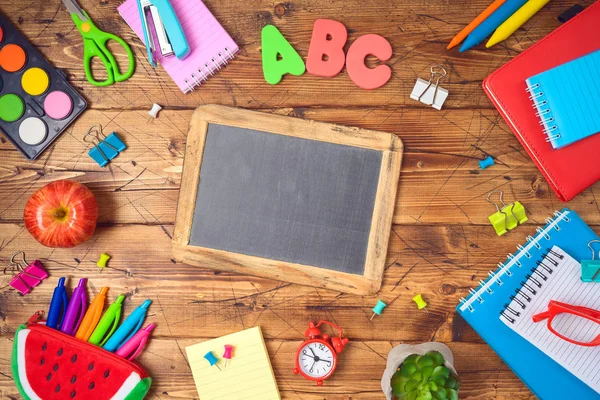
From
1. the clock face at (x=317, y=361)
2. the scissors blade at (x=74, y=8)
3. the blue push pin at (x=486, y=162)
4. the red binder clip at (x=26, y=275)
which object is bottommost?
the clock face at (x=317, y=361)

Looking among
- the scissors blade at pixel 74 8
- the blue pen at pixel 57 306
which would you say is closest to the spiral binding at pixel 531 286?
the blue pen at pixel 57 306

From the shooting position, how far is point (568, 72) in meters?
1.13

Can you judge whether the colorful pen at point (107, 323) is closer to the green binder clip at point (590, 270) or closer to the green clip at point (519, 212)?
the green clip at point (519, 212)

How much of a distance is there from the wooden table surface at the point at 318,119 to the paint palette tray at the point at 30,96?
3 centimetres

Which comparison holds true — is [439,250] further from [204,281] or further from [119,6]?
[119,6]

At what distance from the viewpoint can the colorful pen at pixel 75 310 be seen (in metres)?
1.21

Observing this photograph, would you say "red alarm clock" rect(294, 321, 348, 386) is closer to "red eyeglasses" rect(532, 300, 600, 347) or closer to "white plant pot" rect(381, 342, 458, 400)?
"white plant pot" rect(381, 342, 458, 400)

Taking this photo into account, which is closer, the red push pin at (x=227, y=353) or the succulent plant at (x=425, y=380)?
the succulent plant at (x=425, y=380)

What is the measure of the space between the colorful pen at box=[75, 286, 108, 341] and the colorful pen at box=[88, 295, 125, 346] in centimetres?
1

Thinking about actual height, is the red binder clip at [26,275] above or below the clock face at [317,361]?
above

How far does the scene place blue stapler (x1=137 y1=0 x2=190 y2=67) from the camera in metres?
1.17

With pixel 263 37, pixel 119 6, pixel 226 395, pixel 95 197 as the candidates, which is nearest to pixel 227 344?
pixel 226 395

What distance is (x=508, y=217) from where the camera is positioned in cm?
118

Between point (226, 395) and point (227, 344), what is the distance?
0.13 metres
